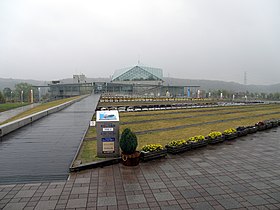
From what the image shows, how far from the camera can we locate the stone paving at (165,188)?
5216 millimetres

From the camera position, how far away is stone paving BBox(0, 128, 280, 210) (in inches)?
205

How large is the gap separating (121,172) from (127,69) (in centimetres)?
11246

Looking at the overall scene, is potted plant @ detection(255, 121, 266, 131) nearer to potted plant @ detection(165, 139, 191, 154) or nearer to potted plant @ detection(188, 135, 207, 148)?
potted plant @ detection(188, 135, 207, 148)

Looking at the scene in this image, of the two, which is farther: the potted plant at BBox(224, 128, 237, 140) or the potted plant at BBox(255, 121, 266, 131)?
the potted plant at BBox(255, 121, 266, 131)

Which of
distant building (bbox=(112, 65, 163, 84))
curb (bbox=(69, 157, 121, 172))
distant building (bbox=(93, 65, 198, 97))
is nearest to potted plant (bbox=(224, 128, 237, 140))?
curb (bbox=(69, 157, 121, 172))

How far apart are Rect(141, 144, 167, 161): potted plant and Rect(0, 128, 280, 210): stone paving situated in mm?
276

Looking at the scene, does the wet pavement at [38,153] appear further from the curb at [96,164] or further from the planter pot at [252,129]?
the planter pot at [252,129]

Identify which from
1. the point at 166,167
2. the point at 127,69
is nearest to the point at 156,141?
the point at 166,167

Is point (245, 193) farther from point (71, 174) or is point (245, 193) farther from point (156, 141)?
point (156, 141)

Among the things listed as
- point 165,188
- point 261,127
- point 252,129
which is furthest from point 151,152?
point 261,127

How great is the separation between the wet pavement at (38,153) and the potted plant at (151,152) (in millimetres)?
2637

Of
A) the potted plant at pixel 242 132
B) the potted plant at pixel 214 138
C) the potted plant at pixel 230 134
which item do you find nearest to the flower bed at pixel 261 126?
the potted plant at pixel 242 132

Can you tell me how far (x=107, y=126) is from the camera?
821cm

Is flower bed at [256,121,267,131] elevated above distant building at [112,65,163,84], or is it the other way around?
distant building at [112,65,163,84]
